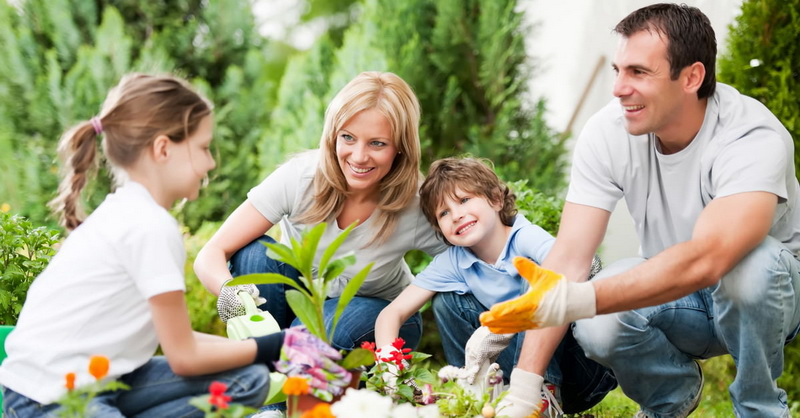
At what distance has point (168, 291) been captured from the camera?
5.90 ft

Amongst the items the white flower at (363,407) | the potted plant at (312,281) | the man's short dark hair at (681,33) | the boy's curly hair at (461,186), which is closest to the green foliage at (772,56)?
the man's short dark hair at (681,33)

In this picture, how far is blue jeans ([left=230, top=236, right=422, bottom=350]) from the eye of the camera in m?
2.87

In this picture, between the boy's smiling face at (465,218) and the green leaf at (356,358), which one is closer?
the green leaf at (356,358)

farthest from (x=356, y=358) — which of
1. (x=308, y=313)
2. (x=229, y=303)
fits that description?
(x=229, y=303)

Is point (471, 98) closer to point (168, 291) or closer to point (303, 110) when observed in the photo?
point (303, 110)

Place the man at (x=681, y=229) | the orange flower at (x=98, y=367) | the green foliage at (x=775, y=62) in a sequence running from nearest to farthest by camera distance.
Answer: the orange flower at (x=98, y=367) < the man at (x=681, y=229) < the green foliage at (x=775, y=62)

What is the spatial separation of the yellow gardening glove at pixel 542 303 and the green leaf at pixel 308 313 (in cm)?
43

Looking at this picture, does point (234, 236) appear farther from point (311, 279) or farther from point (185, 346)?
point (185, 346)

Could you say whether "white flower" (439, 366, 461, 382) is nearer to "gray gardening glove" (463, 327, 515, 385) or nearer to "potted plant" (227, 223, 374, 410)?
"gray gardening glove" (463, 327, 515, 385)

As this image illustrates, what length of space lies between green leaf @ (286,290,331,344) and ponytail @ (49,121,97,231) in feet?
1.90

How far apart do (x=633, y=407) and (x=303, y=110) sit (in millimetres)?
2883

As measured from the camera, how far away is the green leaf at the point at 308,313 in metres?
2.08

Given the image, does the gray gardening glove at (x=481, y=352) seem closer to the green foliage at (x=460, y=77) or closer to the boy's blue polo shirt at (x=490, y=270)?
the boy's blue polo shirt at (x=490, y=270)

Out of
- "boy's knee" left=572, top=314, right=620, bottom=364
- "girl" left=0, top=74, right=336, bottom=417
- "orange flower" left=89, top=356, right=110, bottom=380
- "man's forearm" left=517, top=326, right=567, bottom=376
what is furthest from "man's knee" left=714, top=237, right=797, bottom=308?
"orange flower" left=89, top=356, right=110, bottom=380
